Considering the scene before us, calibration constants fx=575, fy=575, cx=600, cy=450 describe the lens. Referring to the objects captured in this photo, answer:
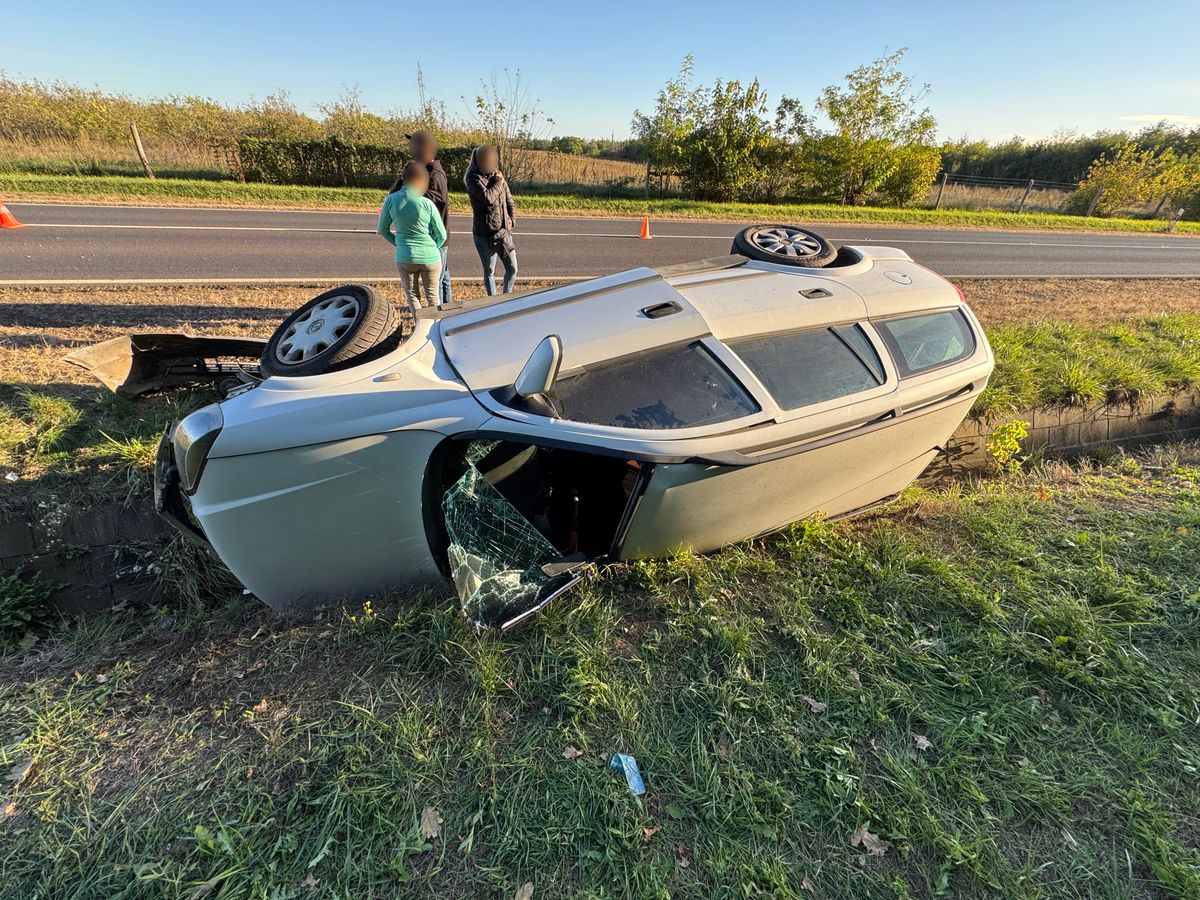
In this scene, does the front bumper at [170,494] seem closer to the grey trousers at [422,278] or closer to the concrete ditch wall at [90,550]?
the concrete ditch wall at [90,550]

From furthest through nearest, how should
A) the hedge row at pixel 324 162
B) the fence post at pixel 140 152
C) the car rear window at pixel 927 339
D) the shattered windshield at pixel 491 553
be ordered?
the hedge row at pixel 324 162, the fence post at pixel 140 152, the car rear window at pixel 927 339, the shattered windshield at pixel 491 553

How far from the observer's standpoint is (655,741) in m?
2.24

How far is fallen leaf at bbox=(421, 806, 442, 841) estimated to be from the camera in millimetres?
1922

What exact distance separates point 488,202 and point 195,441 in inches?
182

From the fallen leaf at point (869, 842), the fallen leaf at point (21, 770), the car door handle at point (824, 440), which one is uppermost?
the car door handle at point (824, 440)

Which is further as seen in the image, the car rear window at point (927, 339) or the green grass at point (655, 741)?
the car rear window at point (927, 339)

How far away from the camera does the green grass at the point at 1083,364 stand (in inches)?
204

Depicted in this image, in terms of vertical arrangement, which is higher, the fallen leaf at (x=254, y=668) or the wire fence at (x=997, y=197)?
the wire fence at (x=997, y=197)

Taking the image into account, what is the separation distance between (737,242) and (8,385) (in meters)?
5.52

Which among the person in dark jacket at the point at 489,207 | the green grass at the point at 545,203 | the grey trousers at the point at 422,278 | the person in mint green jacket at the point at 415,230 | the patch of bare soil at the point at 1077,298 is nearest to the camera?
the person in mint green jacket at the point at 415,230

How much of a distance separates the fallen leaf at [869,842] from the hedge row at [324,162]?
17.4m

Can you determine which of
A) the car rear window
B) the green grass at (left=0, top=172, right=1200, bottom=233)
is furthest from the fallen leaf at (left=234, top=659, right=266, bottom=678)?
the green grass at (left=0, top=172, right=1200, bottom=233)

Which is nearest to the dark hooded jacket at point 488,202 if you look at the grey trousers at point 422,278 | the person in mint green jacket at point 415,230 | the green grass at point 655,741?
the person in mint green jacket at point 415,230

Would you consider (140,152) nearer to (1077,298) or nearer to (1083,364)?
(1083,364)
